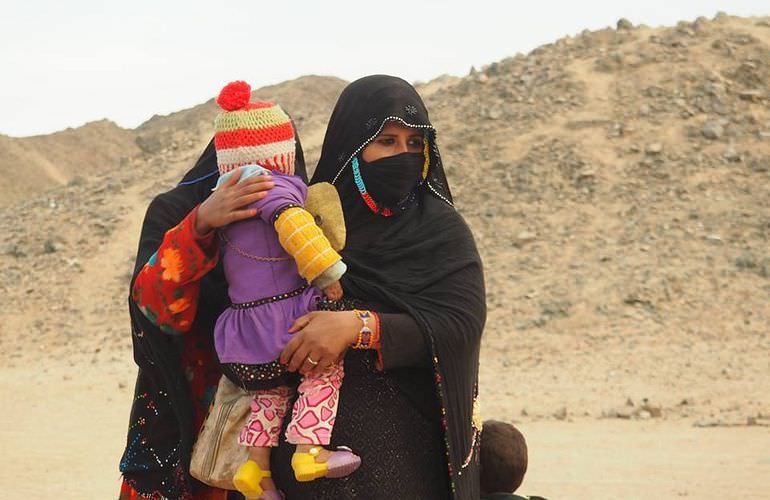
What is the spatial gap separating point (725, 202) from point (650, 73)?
3.89m

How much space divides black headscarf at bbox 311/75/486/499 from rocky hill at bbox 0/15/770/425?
6.21 metres

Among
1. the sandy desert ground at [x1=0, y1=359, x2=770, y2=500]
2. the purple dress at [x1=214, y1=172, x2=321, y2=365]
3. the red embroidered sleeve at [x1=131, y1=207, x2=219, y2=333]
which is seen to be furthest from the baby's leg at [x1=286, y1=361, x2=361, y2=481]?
the sandy desert ground at [x1=0, y1=359, x2=770, y2=500]

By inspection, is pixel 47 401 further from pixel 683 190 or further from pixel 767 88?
pixel 767 88

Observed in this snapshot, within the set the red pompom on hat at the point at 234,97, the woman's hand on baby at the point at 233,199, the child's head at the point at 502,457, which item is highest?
the red pompom on hat at the point at 234,97

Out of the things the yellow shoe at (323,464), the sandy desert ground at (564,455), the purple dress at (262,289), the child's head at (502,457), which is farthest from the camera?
the sandy desert ground at (564,455)

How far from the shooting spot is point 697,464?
7.12m

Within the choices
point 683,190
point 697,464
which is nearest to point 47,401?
point 697,464

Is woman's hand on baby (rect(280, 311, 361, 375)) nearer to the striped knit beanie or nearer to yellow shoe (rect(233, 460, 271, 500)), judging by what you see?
yellow shoe (rect(233, 460, 271, 500))

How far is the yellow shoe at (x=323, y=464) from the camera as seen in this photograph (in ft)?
8.50

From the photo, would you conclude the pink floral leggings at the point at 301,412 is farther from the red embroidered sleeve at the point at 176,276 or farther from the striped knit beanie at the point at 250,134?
the striped knit beanie at the point at 250,134

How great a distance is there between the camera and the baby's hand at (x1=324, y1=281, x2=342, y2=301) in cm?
270

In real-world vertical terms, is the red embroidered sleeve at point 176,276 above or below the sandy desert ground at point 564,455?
above

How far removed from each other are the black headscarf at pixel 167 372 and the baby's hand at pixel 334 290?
1.38ft

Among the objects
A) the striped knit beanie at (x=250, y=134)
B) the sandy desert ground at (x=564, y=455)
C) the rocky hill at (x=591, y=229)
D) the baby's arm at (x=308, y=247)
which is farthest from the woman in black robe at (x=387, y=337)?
the rocky hill at (x=591, y=229)
